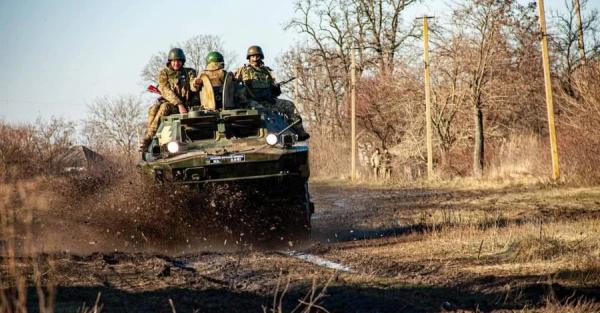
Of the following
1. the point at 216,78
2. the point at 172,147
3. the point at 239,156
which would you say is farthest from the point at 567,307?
the point at 216,78

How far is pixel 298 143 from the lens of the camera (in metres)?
11.8

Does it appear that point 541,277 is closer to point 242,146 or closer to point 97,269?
point 97,269

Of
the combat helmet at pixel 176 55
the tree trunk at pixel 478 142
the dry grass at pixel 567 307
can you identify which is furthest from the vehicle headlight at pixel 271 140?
the tree trunk at pixel 478 142

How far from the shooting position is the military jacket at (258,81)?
45.5ft

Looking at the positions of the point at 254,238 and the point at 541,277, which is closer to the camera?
the point at 541,277

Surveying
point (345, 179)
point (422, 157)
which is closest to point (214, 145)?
point (422, 157)

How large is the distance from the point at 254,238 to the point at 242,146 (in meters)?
1.30

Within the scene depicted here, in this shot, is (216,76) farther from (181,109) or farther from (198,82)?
(181,109)

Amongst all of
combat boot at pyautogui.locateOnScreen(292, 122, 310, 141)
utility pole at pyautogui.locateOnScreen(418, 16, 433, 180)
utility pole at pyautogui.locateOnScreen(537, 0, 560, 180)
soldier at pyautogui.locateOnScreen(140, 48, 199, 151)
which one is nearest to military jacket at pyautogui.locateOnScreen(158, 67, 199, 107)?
soldier at pyautogui.locateOnScreen(140, 48, 199, 151)

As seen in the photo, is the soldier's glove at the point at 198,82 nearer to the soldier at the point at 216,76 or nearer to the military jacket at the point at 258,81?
the soldier at the point at 216,76

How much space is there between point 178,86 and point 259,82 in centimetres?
134

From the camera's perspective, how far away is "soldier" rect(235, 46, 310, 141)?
13609 mm

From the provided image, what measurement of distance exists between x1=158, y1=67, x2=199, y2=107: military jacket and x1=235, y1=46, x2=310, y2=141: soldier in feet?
2.58

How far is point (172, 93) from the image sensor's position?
13445 millimetres
